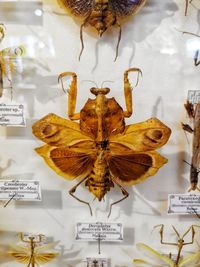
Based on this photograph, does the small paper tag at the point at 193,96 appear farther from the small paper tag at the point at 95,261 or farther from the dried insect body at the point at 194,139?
the small paper tag at the point at 95,261

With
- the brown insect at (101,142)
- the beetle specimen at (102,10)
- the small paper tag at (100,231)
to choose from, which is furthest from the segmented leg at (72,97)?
the small paper tag at (100,231)

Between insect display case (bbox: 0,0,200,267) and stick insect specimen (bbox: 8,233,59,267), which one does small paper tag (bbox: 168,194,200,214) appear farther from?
stick insect specimen (bbox: 8,233,59,267)

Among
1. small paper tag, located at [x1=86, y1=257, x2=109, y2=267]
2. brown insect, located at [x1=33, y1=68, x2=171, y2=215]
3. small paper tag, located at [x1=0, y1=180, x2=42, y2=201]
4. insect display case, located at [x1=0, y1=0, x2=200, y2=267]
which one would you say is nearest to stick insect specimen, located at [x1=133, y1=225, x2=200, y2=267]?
insect display case, located at [x1=0, y1=0, x2=200, y2=267]

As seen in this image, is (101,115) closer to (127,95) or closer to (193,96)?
(127,95)

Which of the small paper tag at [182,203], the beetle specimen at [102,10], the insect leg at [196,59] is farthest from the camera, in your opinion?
the small paper tag at [182,203]

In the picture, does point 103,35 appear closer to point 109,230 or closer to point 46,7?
point 46,7

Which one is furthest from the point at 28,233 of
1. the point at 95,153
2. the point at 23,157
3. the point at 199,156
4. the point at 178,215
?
the point at 199,156

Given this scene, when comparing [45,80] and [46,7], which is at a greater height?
[46,7]
